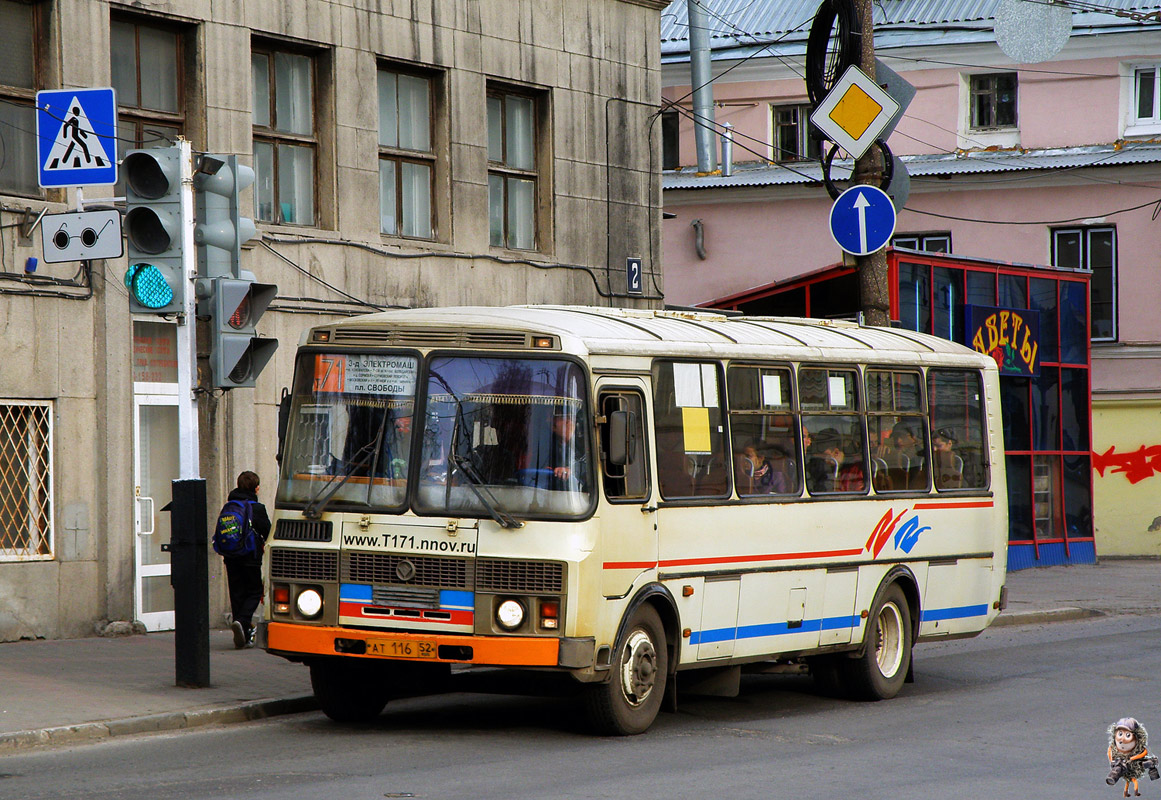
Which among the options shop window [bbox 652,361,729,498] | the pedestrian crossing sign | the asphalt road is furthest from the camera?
the pedestrian crossing sign

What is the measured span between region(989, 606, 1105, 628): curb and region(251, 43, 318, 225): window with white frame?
8.64 meters

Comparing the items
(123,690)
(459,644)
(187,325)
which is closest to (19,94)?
(187,325)

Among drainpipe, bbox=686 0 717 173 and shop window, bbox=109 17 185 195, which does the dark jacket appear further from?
drainpipe, bbox=686 0 717 173


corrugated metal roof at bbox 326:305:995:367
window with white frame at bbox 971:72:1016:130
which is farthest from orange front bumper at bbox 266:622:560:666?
window with white frame at bbox 971:72:1016:130

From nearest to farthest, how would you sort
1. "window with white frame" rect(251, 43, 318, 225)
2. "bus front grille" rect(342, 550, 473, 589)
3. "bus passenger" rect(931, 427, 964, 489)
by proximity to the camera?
"bus front grille" rect(342, 550, 473, 589) < "bus passenger" rect(931, 427, 964, 489) < "window with white frame" rect(251, 43, 318, 225)

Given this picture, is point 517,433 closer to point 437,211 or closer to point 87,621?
point 87,621

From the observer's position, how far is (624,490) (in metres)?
10.4

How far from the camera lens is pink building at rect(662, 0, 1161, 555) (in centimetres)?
2991

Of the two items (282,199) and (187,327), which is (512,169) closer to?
(282,199)

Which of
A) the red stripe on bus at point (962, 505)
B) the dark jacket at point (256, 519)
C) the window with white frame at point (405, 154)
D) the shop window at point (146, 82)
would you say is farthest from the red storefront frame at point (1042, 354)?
the dark jacket at point (256, 519)

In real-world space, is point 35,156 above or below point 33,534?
above

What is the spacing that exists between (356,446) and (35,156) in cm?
638

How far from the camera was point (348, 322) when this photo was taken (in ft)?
35.4

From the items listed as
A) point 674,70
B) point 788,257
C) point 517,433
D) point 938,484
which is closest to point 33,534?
point 517,433
